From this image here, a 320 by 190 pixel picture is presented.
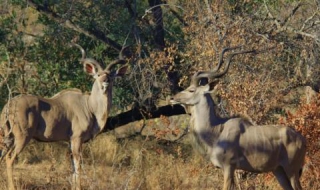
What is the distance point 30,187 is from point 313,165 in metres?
2.95

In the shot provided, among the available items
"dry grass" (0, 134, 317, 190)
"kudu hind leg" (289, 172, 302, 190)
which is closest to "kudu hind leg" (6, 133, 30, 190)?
"dry grass" (0, 134, 317, 190)

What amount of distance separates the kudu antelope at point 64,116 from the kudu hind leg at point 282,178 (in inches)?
80.9

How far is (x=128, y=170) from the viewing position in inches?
382

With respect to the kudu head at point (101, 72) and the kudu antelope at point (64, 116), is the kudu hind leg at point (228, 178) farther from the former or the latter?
the kudu head at point (101, 72)

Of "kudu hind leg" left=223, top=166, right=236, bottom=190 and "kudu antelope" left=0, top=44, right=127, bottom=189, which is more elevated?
"kudu antelope" left=0, top=44, right=127, bottom=189

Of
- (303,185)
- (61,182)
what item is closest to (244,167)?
(303,185)

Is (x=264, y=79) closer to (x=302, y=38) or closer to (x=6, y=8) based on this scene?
(x=302, y=38)

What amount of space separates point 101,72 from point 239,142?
2317 mm

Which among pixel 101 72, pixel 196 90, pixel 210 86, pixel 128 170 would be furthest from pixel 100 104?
pixel 210 86

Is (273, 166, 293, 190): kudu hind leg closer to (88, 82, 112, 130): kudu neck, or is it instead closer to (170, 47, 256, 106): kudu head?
(170, 47, 256, 106): kudu head

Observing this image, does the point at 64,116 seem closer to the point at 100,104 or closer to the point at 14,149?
the point at 100,104

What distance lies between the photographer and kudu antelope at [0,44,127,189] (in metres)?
8.50

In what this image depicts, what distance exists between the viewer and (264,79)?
8.83m

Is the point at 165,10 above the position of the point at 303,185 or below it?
above
